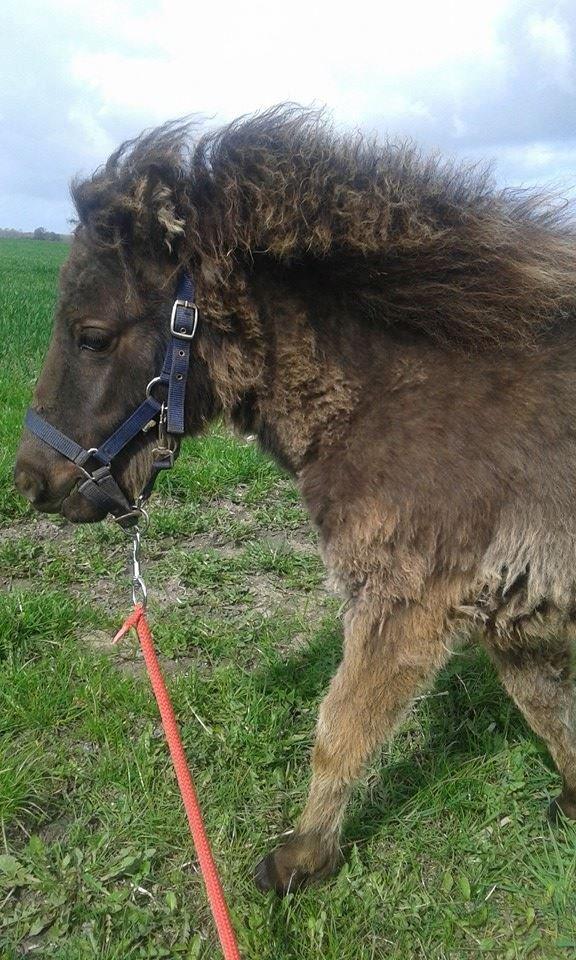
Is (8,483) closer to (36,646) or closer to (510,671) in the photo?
(36,646)

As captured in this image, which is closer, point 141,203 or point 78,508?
point 141,203

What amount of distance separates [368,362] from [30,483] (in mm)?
1410

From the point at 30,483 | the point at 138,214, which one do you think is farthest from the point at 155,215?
the point at 30,483

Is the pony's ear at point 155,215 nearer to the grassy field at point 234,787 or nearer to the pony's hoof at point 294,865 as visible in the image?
the grassy field at point 234,787

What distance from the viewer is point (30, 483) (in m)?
2.79

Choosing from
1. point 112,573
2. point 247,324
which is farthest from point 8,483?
point 247,324

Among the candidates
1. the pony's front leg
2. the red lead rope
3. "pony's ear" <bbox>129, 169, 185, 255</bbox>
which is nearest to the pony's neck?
"pony's ear" <bbox>129, 169, 185, 255</bbox>

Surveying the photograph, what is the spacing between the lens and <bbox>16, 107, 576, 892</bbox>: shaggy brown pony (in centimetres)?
232

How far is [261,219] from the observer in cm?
244

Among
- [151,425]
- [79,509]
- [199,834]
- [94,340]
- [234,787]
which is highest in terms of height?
[94,340]

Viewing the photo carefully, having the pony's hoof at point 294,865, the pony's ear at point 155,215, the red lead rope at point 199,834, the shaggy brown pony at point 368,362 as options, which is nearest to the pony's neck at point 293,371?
the shaggy brown pony at point 368,362

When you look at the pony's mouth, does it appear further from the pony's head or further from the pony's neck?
the pony's neck

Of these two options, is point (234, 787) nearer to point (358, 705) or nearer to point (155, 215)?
point (358, 705)

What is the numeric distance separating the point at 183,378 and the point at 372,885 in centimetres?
202
